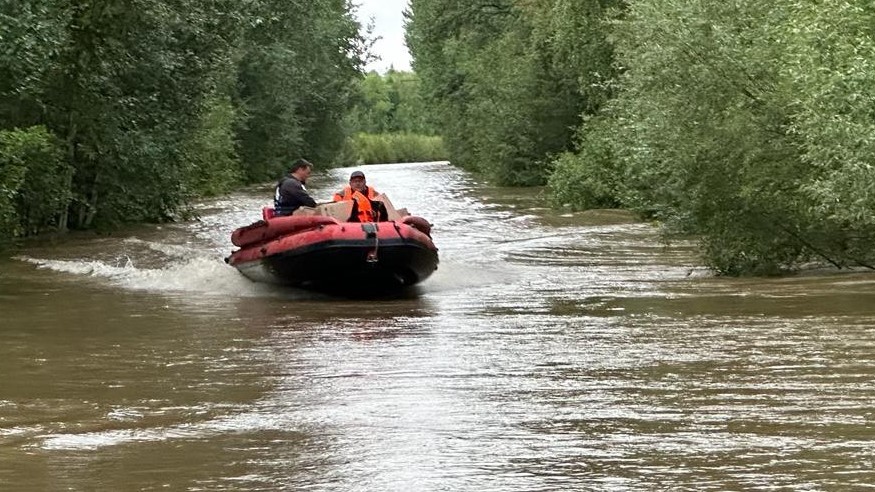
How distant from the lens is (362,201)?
15.6 meters

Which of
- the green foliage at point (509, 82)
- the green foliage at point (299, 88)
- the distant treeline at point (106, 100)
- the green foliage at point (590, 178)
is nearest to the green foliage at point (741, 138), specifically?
the distant treeline at point (106, 100)

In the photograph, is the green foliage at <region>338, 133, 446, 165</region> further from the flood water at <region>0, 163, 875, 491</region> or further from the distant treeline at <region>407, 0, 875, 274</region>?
the flood water at <region>0, 163, 875, 491</region>

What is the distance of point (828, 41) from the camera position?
1329 cm

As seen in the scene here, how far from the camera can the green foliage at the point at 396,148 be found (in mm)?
94875

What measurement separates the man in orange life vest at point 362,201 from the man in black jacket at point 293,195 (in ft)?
1.52

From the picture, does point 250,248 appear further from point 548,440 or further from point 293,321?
point 548,440

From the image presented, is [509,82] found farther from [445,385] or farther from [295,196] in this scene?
[445,385]

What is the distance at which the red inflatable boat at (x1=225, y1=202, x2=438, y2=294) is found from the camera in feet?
48.0

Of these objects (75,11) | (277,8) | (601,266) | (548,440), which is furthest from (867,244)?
(277,8)

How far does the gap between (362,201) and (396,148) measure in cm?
8287

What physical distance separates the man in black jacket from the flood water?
100 centimetres

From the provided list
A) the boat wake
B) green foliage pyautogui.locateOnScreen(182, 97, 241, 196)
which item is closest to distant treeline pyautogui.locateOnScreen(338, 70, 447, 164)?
green foliage pyautogui.locateOnScreen(182, 97, 241, 196)

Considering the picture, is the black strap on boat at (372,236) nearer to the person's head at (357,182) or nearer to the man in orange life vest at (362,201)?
the man in orange life vest at (362,201)

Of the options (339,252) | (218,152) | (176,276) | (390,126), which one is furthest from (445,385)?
(390,126)
